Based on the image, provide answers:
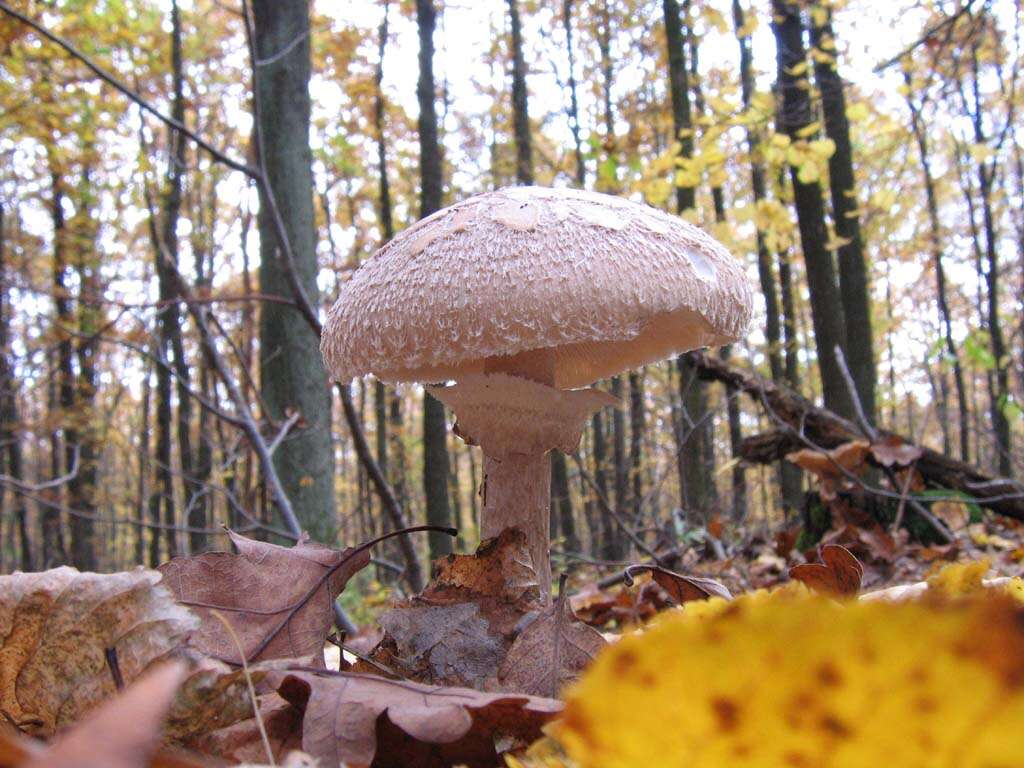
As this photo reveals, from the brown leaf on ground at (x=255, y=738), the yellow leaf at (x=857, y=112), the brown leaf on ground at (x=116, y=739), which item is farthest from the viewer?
the yellow leaf at (x=857, y=112)

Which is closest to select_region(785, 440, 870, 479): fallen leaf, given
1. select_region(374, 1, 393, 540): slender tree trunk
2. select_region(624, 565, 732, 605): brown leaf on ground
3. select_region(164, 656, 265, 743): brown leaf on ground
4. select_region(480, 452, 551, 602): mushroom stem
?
select_region(480, 452, 551, 602): mushroom stem

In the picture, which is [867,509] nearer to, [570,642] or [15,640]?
[570,642]

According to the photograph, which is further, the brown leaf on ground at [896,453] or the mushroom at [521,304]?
the brown leaf on ground at [896,453]

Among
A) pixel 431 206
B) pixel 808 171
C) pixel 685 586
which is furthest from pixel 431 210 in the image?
pixel 685 586

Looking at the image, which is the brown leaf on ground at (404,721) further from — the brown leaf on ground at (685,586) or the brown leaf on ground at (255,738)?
the brown leaf on ground at (685,586)

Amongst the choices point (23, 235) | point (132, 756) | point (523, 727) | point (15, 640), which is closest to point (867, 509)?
point (523, 727)

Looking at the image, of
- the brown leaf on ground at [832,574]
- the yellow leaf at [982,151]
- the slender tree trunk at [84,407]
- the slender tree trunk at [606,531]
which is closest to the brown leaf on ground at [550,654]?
the brown leaf on ground at [832,574]

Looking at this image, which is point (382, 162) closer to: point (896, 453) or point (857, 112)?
point (857, 112)

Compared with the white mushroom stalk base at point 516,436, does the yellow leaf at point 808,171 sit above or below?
above
